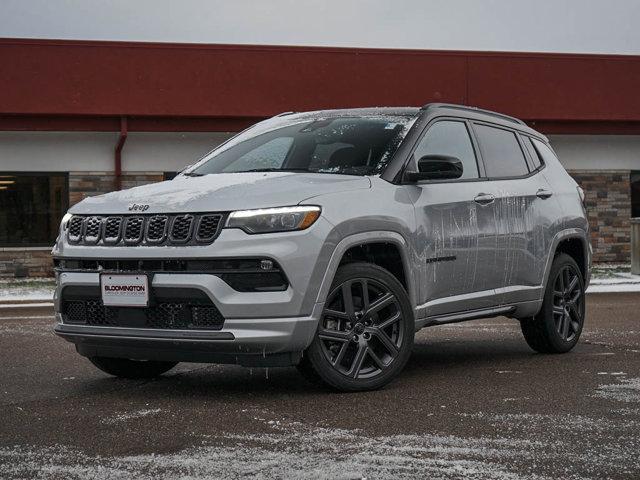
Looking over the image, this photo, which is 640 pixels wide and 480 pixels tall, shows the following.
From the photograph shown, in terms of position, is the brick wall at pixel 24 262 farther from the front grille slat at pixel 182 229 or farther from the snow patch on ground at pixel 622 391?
the snow patch on ground at pixel 622 391

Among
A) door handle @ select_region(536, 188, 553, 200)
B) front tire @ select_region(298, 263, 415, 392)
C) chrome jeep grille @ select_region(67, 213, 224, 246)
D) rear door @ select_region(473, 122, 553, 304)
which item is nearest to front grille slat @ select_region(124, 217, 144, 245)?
chrome jeep grille @ select_region(67, 213, 224, 246)

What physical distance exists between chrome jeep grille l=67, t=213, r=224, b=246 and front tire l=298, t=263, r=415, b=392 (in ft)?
2.75

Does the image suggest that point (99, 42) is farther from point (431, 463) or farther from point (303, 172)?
point (431, 463)

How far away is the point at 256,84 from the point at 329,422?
17.3 m

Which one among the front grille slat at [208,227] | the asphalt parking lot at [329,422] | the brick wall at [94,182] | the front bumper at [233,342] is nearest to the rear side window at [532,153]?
the asphalt parking lot at [329,422]

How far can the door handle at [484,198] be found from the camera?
26.0ft

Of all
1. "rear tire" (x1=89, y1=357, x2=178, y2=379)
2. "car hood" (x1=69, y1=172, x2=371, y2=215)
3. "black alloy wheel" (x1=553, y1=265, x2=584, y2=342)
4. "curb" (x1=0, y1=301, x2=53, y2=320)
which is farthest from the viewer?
"curb" (x1=0, y1=301, x2=53, y2=320)

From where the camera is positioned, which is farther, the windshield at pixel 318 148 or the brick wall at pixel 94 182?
the brick wall at pixel 94 182

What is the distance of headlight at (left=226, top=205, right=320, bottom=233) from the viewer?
251 inches

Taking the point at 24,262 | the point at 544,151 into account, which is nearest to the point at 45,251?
the point at 24,262

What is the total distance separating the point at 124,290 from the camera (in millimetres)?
6570

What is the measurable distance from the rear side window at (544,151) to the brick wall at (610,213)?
16.4 metres

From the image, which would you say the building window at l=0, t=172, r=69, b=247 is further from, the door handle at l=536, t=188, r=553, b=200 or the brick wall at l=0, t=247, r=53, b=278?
the door handle at l=536, t=188, r=553, b=200

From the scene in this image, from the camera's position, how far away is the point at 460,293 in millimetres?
7785
